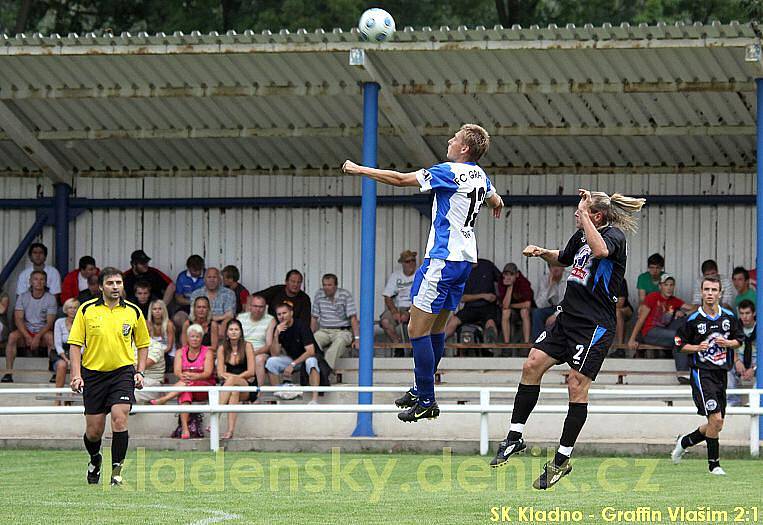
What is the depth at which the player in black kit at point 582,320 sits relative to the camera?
8977 millimetres

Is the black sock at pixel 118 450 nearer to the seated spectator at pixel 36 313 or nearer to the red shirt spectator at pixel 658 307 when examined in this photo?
the seated spectator at pixel 36 313

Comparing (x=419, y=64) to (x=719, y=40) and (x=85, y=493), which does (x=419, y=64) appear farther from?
(x=85, y=493)

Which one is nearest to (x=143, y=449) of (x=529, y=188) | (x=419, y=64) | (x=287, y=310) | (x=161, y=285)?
(x=287, y=310)

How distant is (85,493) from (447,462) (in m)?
4.52

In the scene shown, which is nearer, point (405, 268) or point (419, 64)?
point (419, 64)

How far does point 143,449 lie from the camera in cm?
1563

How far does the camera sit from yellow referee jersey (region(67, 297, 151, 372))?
38.7 ft

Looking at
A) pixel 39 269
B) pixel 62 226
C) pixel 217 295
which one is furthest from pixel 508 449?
pixel 62 226

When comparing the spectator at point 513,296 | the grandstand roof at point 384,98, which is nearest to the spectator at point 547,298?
the spectator at point 513,296

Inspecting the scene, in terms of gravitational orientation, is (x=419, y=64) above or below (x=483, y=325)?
above

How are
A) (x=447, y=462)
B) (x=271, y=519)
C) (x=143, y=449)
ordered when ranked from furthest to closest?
(x=143, y=449) < (x=447, y=462) < (x=271, y=519)

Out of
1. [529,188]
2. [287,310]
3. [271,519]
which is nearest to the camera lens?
[271,519]

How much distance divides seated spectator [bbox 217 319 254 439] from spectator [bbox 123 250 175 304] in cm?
270

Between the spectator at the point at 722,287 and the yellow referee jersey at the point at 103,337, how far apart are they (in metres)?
8.25
